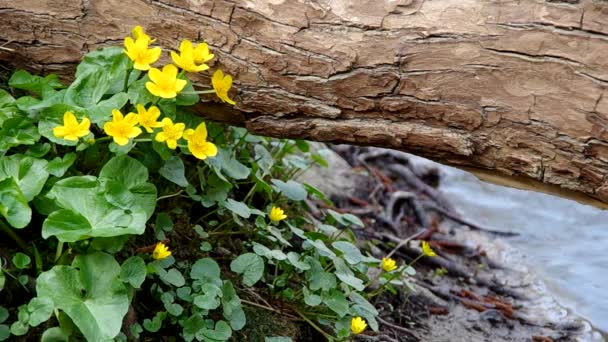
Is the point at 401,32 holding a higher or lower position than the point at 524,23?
lower

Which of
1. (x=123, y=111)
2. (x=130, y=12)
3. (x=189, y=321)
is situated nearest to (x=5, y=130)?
(x=123, y=111)

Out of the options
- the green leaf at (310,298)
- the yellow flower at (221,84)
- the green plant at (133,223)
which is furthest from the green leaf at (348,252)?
the yellow flower at (221,84)

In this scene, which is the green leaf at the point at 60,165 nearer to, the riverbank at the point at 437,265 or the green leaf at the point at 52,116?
the green leaf at the point at 52,116

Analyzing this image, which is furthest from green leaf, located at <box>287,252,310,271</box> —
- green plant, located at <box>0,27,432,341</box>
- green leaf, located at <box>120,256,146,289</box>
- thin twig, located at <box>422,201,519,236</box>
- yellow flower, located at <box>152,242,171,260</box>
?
thin twig, located at <box>422,201,519,236</box>

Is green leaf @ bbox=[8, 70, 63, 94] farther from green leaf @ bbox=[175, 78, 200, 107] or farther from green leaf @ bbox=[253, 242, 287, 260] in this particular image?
green leaf @ bbox=[253, 242, 287, 260]

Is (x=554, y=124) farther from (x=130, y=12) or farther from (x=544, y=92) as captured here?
(x=130, y=12)

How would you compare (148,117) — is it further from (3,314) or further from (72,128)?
(3,314)

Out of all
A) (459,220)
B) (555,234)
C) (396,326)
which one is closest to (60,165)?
(396,326)
